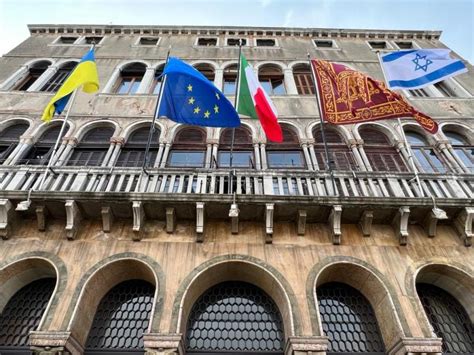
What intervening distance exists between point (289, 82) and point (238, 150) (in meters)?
5.06

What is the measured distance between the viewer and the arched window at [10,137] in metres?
9.94

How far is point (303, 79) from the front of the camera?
14.1m

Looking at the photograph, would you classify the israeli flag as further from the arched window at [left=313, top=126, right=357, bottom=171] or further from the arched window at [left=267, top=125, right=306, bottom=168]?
the arched window at [left=267, top=125, right=306, bottom=168]

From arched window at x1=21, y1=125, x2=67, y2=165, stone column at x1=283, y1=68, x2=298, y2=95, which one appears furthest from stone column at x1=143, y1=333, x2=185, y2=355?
stone column at x1=283, y1=68, x2=298, y2=95

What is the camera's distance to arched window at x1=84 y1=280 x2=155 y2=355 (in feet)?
20.7

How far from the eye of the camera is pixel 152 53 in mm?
15352

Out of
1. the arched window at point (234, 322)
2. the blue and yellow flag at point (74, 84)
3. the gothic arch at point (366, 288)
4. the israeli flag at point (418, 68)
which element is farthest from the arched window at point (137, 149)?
the israeli flag at point (418, 68)

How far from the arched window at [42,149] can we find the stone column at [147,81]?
3.57 m

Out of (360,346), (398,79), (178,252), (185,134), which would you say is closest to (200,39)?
(185,134)

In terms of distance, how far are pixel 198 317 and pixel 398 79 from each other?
8.85 meters

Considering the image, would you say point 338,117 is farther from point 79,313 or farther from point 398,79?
point 79,313

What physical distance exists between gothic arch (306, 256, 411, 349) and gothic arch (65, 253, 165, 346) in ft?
10.3

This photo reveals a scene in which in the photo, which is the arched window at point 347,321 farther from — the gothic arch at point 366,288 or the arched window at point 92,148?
the arched window at point 92,148

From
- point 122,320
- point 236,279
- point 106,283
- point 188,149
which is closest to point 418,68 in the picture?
point 188,149
